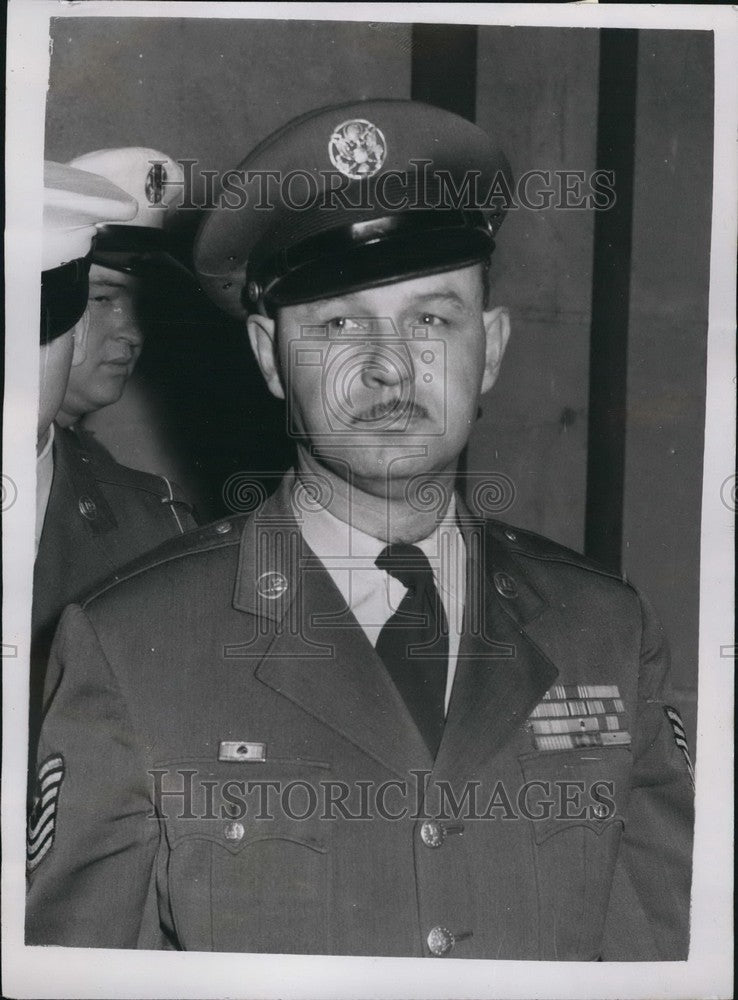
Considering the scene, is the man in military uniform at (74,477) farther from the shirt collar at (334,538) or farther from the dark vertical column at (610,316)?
the dark vertical column at (610,316)

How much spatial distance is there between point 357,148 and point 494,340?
0.90ft

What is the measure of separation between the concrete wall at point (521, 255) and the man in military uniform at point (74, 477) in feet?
0.11

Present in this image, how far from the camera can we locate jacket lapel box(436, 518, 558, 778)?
1178 millimetres

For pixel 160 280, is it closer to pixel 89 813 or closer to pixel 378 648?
pixel 378 648

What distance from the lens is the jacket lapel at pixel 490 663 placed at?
1.18 metres

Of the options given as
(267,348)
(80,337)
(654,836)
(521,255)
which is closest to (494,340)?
(521,255)

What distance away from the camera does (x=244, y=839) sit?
1.18 m

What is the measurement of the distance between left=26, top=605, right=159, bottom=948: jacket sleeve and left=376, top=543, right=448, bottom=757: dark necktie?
0.31 meters

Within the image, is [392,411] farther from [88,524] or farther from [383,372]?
[88,524]

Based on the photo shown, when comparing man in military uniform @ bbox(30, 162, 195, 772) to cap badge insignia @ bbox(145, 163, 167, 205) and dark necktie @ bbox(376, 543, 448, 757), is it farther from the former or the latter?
dark necktie @ bbox(376, 543, 448, 757)

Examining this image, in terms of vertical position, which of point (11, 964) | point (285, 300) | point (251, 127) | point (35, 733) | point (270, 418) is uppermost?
point (251, 127)

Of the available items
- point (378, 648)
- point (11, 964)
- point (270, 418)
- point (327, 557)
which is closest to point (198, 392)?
point (270, 418)

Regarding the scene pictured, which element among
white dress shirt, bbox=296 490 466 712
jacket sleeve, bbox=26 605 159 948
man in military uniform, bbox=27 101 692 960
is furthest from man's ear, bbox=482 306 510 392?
jacket sleeve, bbox=26 605 159 948

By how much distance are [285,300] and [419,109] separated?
0.28 meters
